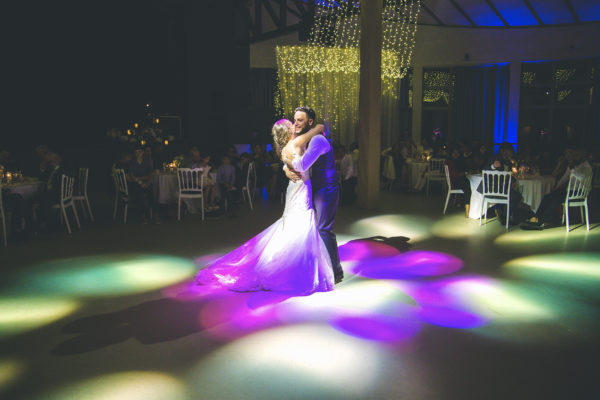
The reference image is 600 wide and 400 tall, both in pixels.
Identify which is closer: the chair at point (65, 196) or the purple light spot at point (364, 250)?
the purple light spot at point (364, 250)

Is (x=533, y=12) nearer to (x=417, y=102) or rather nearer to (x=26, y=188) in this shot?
(x=417, y=102)

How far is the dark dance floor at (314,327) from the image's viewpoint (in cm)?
270

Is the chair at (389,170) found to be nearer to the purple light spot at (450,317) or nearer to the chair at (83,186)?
the chair at (83,186)

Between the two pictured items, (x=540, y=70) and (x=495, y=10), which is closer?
(x=495, y=10)

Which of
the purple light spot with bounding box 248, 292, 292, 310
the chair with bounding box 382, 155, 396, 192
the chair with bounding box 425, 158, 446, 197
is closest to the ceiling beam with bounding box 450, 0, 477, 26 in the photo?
the chair with bounding box 382, 155, 396, 192

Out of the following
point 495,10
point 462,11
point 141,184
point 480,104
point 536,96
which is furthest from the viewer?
point 480,104

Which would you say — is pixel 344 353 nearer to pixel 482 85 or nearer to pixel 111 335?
pixel 111 335

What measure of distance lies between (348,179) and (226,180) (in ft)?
8.21

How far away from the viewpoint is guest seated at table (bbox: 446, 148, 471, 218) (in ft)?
26.5

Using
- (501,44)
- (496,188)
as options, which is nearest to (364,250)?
(496,188)

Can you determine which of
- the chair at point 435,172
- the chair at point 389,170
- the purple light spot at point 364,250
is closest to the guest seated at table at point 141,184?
the purple light spot at point 364,250

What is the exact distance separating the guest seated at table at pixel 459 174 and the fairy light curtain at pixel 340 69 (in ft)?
19.2

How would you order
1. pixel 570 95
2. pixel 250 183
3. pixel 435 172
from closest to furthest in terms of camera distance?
1. pixel 250 183
2. pixel 435 172
3. pixel 570 95

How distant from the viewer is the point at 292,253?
4.20 meters
